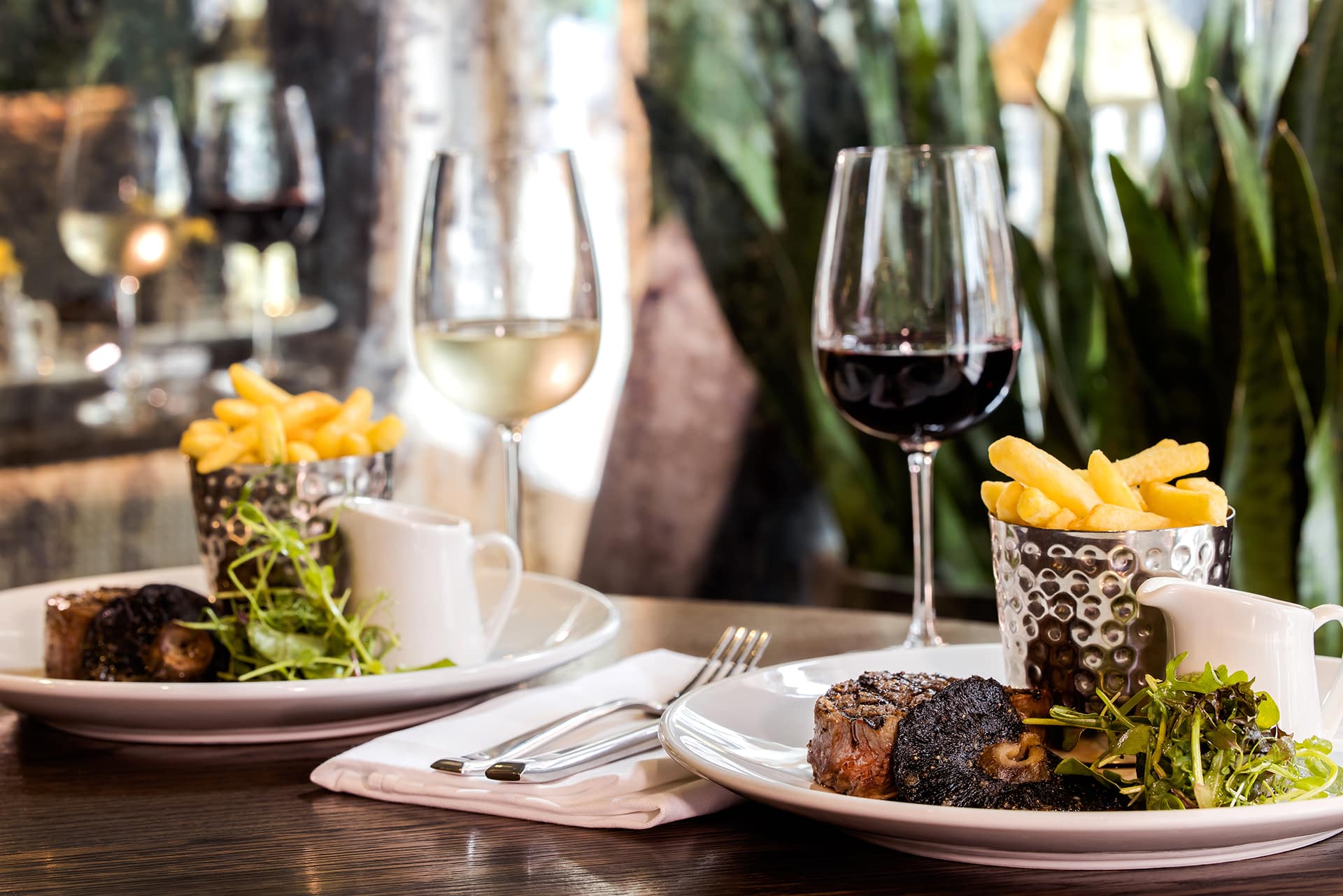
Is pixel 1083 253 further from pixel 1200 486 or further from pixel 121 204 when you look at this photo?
pixel 121 204

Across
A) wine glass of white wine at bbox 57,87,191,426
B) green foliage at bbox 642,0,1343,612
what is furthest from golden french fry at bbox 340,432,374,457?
wine glass of white wine at bbox 57,87,191,426

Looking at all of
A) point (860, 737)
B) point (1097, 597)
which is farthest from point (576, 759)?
point (1097, 597)

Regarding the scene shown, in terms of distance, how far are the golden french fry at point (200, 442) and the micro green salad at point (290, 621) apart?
0.14 ft

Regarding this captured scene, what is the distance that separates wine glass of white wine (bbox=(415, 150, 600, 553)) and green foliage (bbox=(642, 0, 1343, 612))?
2.40 ft

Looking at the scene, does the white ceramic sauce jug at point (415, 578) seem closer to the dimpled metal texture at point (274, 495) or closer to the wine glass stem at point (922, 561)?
the dimpled metal texture at point (274, 495)

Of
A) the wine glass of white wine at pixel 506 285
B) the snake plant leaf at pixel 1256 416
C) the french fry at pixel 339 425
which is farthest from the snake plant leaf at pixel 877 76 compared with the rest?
the french fry at pixel 339 425

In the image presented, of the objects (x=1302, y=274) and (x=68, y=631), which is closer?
(x=68, y=631)

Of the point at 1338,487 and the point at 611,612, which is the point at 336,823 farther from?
the point at 1338,487

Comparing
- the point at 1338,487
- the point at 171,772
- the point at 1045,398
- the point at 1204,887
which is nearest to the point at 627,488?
the point at 1045,398

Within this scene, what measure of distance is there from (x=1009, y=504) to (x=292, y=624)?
418mm

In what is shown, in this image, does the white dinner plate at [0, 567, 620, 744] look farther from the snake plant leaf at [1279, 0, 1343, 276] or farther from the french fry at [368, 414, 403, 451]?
the snake plant leaf at [1279, 0, 1343, 276]

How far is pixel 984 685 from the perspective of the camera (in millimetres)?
642

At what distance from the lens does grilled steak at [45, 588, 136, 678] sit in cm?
85

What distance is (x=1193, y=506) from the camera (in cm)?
68
